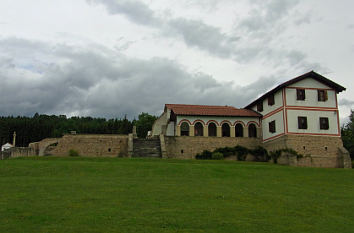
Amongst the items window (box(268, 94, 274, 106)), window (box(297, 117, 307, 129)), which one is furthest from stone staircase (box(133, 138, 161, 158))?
window (box(297, 117, 307, 129))

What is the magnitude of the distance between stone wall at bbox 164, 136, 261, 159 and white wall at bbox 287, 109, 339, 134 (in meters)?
6.13

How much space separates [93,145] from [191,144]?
33.3 ft

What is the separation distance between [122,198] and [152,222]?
3451mm

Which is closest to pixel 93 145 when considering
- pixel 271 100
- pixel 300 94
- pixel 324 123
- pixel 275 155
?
pixel 275 155

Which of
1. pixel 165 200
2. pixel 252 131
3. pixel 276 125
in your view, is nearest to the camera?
pixel 165 200

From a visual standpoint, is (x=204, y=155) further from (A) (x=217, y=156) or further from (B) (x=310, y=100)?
(B) (x=310, y=100)

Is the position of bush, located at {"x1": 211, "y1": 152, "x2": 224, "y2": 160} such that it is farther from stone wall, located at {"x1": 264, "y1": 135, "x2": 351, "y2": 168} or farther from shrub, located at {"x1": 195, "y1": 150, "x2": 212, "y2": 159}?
stone wall, located at {"x1": 264, "y1": 135, "x2": 351, "y2": 168}

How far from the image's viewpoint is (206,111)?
40344mm

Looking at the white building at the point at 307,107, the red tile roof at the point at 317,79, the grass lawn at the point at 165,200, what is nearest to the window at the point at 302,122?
the white building at the point at 307,107

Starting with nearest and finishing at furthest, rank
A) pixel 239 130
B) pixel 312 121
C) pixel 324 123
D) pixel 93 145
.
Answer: pixel 312 121
pixel 324 123
pixel 93 145
pixel 239 130

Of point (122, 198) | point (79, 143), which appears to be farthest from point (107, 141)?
point (122, 198)

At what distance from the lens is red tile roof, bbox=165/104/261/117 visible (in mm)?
39250

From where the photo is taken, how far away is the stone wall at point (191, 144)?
37562 millimetres

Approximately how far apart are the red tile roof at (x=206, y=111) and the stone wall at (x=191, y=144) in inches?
111
